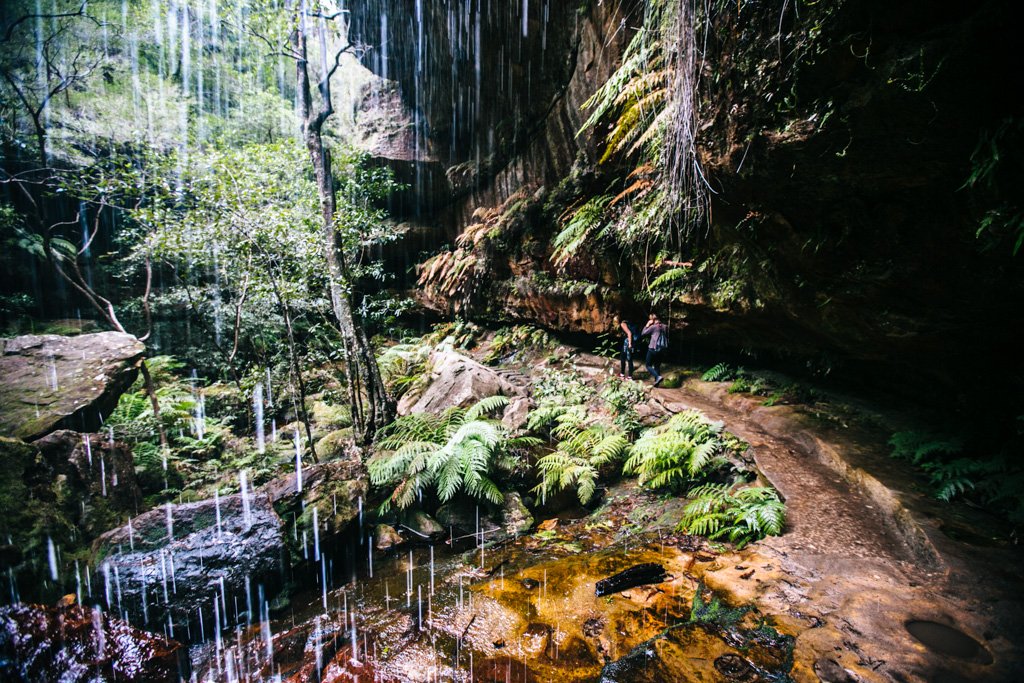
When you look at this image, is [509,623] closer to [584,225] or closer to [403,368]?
[584,225]

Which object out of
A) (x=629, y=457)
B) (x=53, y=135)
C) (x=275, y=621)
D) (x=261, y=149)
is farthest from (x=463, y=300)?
(x=53, y=135)

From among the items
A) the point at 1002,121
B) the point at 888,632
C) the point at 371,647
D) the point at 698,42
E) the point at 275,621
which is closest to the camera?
the point at 888,632

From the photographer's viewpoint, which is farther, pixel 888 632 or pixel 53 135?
pixel 53 135

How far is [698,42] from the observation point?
11.2 ft

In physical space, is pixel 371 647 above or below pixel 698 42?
below

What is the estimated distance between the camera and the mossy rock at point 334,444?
721cm

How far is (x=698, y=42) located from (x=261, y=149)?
9.13 metres

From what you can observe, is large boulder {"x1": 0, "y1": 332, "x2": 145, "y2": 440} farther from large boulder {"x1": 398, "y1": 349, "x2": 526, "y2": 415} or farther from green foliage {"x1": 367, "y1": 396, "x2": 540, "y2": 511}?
large boulder {"x1": 398, "y1": 349, "x2": 526, "y2": 415}

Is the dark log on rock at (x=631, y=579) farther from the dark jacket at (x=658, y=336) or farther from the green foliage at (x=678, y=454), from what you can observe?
the dark jacket at (x=658, y=336)

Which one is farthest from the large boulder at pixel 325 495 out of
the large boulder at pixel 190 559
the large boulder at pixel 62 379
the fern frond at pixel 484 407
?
the large boulder at pixel 62 379

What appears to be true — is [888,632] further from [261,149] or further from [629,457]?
[261,149]

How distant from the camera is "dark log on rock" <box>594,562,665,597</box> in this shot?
308 cm

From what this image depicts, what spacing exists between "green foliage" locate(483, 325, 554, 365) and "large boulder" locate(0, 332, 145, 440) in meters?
7.77

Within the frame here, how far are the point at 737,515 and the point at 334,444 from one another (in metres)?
7.07
